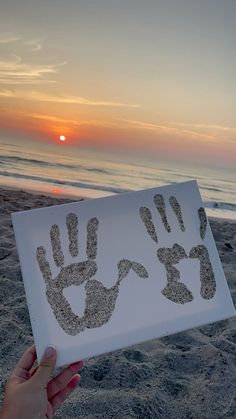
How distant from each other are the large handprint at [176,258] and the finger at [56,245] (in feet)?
0.80

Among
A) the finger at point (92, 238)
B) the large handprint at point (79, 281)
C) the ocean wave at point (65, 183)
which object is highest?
the ocean wave at point (65, 183)

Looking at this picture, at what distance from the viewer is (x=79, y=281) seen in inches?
46.3

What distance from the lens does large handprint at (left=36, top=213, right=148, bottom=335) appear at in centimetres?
114

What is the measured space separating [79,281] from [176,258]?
0.93 feet

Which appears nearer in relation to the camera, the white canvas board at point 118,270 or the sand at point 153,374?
the white canvas board at point 118,270

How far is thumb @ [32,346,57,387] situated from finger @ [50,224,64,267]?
22 cm

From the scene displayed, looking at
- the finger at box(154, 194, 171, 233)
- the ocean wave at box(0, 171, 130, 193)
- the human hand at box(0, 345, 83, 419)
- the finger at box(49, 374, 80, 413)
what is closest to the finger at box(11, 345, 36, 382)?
the human hand at box(0, 345, 83, 419)

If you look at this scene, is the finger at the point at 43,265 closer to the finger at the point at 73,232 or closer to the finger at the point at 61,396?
the finger at the point at 73,232

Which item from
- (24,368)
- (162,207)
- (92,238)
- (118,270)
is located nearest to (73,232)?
(92,238)

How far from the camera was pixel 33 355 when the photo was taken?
1260mm

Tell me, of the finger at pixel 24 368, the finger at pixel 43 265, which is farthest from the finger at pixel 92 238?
the finger at pixel 24 368

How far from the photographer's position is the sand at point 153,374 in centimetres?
194

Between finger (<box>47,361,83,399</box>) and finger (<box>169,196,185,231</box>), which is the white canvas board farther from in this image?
finger (<box>47,361,83,399</box>)

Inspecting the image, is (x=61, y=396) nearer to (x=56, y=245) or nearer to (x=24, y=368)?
(x=24, y=368)
